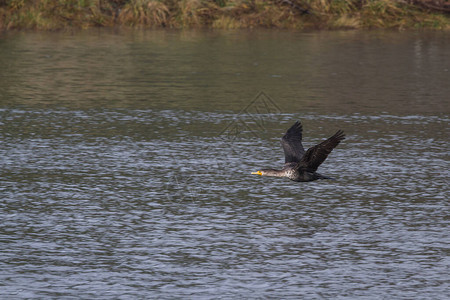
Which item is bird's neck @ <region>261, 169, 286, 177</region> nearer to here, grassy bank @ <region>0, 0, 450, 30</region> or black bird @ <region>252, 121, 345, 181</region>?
black bird @ <region>252, 121, 345, 181</region>

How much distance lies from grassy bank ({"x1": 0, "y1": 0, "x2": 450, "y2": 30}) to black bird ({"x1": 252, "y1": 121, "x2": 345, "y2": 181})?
81.9 feet

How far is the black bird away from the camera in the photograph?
25.9 feet

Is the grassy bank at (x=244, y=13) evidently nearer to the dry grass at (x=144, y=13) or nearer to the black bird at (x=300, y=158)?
the dry grass at (x=144, y=13)

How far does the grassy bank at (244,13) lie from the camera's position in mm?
33469

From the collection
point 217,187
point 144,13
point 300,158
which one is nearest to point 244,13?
point 144,13

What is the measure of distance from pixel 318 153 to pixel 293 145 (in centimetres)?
96

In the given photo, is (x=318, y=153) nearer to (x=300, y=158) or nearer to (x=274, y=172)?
(x=274, y=172)

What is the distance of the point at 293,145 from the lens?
8.95 metres

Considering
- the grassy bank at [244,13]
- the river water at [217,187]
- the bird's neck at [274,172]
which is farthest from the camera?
the grassy bank at [244,13]

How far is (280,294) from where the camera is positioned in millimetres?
5824

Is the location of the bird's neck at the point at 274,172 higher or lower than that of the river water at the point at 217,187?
higher

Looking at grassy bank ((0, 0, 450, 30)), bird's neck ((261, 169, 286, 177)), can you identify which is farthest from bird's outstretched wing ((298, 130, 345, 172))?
grassy bank ((0, 0, 450, 30))

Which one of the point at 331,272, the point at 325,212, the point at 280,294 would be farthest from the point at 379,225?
the point at 280,294

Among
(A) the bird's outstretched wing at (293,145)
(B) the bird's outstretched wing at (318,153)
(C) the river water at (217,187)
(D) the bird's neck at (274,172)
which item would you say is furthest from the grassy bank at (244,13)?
(B) the bird's outstretched wing at (318,153)
